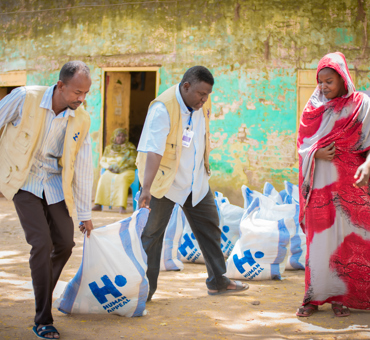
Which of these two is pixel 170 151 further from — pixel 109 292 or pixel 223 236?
pixel 223 236

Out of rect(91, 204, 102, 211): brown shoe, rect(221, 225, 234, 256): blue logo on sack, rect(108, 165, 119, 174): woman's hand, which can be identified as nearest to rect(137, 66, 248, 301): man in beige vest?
rect(221, 225, 234, 256): blue logo on sack

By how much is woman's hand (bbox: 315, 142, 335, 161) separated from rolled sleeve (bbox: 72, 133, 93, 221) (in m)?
1.63

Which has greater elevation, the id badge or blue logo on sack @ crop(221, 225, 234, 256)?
the id badge

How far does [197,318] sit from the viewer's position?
3471 millimetres

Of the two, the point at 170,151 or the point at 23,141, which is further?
the point at 170,151

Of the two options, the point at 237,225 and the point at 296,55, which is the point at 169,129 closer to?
the point at 237,225

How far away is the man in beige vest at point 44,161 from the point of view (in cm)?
296

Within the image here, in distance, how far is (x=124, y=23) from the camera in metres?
9.55

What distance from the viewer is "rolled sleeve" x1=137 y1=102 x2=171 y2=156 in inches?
140

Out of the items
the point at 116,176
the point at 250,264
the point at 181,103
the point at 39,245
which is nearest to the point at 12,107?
the point at 39,245

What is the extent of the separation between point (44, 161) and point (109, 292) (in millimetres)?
1014

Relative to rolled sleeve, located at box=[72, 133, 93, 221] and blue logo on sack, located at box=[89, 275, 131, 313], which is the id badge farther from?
blue logo on sack, located at box=[89, 275, 131, 313]

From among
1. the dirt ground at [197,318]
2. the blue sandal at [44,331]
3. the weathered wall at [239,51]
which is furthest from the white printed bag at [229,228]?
the weathered wall at [239,51]

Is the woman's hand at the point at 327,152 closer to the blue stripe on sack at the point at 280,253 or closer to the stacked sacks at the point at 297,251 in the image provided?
the blue stripe on sack at the point at 280,253
